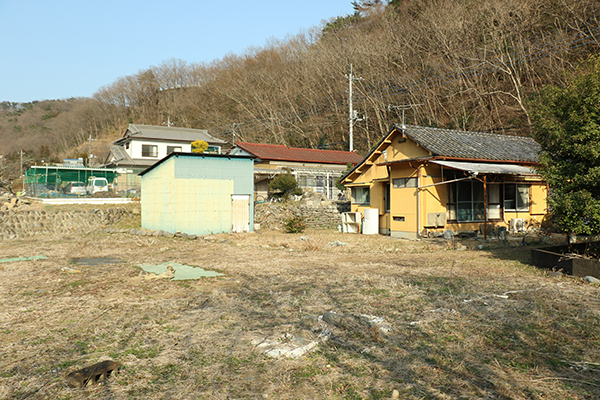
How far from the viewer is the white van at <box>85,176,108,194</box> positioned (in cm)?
2973

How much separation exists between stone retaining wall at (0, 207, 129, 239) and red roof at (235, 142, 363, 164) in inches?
443

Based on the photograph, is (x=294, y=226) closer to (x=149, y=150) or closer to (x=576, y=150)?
(x=576, y=150)

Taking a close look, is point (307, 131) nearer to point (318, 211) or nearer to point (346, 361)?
point (318, 211)

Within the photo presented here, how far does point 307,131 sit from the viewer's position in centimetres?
4303

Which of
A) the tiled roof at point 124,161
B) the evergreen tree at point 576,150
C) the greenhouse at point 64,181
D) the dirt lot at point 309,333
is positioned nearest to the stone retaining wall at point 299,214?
the dirt lot at point 309,333

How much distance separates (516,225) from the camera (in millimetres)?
16266

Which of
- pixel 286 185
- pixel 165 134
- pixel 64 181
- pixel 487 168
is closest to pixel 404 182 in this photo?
pixel 487 168

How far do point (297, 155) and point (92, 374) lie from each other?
27.6m

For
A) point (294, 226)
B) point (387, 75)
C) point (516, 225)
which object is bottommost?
point (294, 226)

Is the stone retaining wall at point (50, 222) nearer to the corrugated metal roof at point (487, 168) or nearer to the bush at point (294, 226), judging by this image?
the bush at point (294, 226)

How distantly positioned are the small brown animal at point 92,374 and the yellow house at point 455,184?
41.8ft

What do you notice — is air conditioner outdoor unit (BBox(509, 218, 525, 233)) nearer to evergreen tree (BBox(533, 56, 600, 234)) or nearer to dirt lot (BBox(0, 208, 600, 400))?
dirt lot (BBox(0, 208, 600, 400))

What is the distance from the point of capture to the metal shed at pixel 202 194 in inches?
706

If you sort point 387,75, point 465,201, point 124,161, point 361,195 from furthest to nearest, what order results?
1. point 124,161
2. point 387,75
3. point 361,195
4. point 465,201
